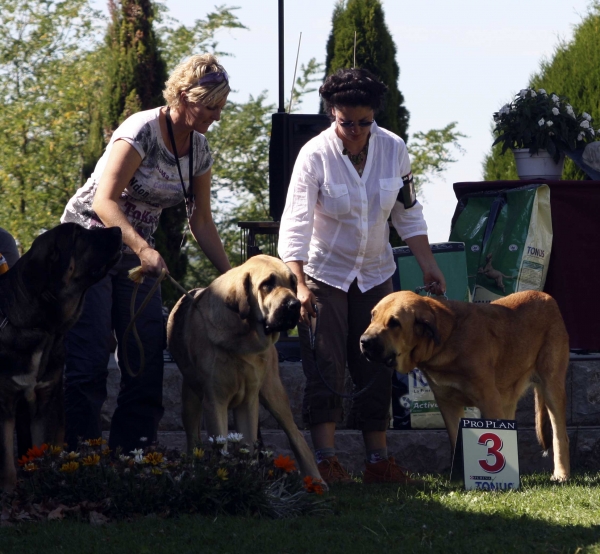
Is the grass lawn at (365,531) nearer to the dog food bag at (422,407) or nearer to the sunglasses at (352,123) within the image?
the dog food bag at (422,407)

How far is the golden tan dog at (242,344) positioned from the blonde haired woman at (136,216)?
26cm

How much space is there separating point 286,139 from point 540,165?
76.6 inches

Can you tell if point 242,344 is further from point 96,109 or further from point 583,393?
point 96,109

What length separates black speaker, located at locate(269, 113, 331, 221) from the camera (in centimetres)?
742

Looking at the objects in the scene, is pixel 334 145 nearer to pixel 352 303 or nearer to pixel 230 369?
pixel 352 303

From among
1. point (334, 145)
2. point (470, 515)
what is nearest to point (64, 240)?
point (334, 145)

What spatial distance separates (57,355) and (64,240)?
557 mm

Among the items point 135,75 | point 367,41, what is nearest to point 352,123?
point 367,41

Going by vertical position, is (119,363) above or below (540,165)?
below

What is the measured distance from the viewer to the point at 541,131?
24.0ft

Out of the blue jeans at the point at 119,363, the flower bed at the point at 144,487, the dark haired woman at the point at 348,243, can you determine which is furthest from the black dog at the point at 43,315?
the dark haired woman at the point at 348,243

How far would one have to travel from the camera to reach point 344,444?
6180 mm

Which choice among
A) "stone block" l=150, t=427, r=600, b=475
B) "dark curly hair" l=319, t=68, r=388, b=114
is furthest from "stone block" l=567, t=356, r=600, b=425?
"dark curly hair" l=319, t=68, r=388, b=114

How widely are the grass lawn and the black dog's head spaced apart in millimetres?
1103
